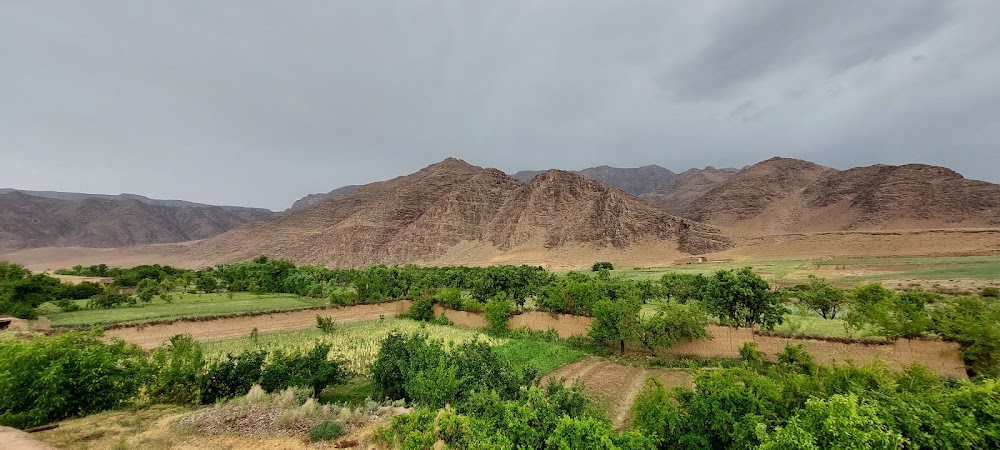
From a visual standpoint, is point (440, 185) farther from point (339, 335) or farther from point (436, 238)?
point (339, 335)

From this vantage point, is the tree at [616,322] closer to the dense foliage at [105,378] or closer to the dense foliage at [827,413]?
the dense foliage at [827,413]

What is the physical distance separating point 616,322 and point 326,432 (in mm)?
18120

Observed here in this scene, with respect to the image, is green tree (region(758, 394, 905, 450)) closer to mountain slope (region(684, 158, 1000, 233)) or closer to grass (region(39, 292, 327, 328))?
grass (region(39, 292, 327, 328))

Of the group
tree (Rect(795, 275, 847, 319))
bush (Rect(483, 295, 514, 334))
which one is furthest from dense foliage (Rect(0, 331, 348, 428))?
tree (Rect(795, 275, 847, 319))

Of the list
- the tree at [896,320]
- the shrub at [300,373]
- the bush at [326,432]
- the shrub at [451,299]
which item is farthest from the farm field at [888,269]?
the bush at [326,432]

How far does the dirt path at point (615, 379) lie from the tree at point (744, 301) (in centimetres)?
800

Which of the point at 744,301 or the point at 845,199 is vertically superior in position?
the point at 845,199

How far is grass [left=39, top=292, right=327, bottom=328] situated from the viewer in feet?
111

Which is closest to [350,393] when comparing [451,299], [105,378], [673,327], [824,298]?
[105,378]

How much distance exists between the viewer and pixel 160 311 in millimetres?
39938

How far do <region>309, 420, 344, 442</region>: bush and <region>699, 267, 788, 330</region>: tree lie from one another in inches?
919

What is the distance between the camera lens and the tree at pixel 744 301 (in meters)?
25.1

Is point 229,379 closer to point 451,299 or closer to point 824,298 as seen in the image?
point 451,299

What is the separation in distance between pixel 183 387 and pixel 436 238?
107508 mm
